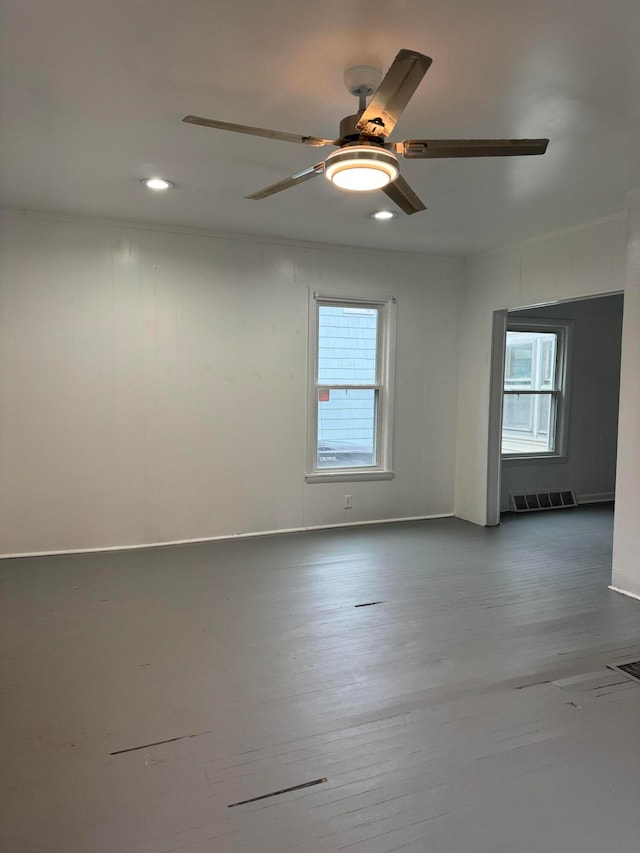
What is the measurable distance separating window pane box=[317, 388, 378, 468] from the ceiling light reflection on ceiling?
1.66 meters

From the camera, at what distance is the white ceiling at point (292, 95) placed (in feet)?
6.16

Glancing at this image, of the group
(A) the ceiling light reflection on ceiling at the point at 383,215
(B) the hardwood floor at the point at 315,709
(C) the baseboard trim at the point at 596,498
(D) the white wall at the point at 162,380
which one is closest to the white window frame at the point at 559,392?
(C) the baseboard trim at the point at 596,498

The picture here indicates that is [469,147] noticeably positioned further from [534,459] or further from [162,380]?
[534,459]

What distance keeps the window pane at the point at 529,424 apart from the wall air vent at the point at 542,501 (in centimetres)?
52

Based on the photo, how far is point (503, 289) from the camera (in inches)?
202

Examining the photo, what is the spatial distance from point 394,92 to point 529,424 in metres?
5.38

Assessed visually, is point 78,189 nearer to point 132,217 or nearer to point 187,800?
point 132,217

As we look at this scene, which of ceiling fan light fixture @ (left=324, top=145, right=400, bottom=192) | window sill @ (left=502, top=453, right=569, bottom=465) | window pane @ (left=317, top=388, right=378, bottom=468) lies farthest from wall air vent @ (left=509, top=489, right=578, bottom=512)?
ceiling fan light fixture @ (left=324, top=145, right=400, bottom=192)

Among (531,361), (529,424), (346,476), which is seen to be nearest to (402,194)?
(346,476)

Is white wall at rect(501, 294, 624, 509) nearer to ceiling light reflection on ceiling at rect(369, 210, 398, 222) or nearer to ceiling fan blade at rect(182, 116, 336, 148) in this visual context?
ceiling light reflection on ceiling at rect(369, 210, 398, 222)

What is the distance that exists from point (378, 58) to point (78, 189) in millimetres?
2379

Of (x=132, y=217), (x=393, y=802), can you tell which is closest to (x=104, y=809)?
(x=393, y=802)

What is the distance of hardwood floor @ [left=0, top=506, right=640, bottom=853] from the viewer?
1.76m

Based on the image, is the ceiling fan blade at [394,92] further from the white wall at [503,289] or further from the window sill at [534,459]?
the window sill at [534,459]
